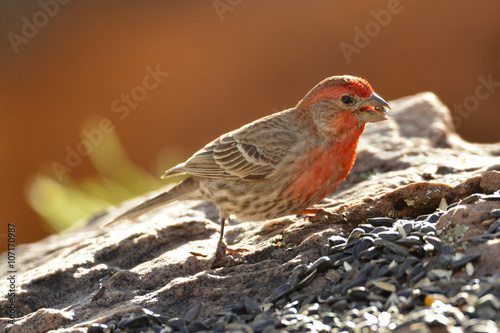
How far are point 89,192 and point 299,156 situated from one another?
5.65 metres

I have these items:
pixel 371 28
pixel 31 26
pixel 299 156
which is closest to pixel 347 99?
pixel 299 156

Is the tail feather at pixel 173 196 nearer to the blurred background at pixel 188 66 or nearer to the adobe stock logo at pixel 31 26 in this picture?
the blurred background at pixel 188 66

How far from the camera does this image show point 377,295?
11.0 ft

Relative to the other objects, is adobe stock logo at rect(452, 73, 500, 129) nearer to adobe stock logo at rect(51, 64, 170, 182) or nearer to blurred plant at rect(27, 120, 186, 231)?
blurred plant at rect(27, 120, 186, 231)

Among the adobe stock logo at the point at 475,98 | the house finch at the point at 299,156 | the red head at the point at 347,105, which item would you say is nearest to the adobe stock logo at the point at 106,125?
the adobe stock logo at the point at 475,98

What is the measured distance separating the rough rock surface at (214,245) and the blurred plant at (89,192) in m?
2.70

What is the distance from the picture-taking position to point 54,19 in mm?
13188

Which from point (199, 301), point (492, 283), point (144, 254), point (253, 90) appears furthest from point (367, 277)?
point (253, 90)

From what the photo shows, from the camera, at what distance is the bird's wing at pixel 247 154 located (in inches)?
202

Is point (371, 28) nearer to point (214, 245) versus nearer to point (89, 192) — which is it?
point (89, 192)

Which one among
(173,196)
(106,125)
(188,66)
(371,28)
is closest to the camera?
(173,196)

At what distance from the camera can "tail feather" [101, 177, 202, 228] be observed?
5.75 meters

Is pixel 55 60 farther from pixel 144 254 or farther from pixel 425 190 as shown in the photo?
pixel 425 190

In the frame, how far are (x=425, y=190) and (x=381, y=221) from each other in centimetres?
51
